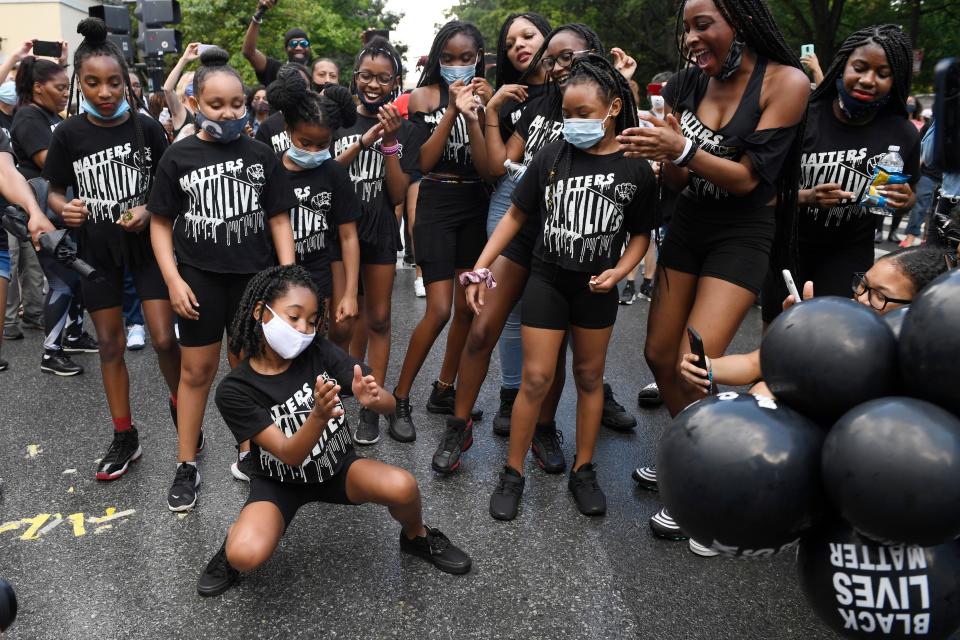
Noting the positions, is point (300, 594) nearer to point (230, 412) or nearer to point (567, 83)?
point (230, 412)

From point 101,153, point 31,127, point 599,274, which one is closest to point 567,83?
point 599,274

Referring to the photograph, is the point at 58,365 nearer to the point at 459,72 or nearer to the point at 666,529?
the point at 459,72

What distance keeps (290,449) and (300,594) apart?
A: 57cm

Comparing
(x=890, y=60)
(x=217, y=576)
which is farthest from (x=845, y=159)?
(x=217, y=576)

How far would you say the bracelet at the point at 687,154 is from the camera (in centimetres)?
284

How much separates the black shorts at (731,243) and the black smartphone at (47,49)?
4.33m

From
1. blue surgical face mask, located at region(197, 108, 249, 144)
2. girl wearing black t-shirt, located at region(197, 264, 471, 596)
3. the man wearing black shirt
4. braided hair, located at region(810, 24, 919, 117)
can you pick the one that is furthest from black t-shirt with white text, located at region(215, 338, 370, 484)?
the man wearing black shirt

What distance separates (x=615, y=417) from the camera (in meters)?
4.38

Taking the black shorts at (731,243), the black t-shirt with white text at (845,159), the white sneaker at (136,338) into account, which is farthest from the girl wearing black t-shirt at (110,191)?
the black t-shirt with white text at (845,159)

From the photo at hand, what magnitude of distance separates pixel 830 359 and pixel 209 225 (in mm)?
2660

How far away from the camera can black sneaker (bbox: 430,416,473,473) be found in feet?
12.1

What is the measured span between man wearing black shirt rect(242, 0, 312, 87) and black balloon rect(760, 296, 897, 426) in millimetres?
4964

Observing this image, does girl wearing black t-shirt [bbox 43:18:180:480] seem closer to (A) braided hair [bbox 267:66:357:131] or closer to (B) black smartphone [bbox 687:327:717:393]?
(A) braided hair [bbox 267:66:357:131]

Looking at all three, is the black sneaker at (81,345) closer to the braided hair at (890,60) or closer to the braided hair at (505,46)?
the braided hair at (505,46)
